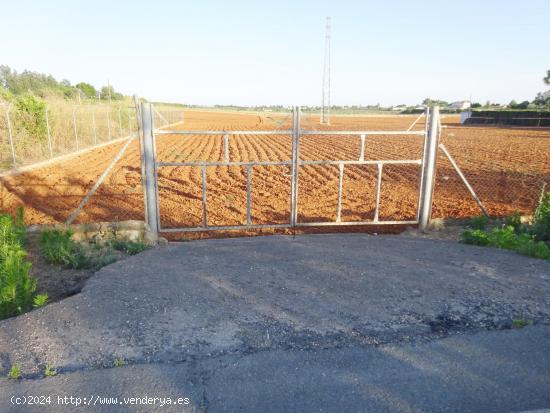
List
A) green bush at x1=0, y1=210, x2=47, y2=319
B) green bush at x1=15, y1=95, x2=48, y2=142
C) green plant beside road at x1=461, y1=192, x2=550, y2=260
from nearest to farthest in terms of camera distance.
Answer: green bush at x1=0, y1=210, x2=47, y2=319, green plant beside road at x1=461, y1=192, x2=550, y2=260, green bush at x1=15, y1=95, x2=48, y2=142

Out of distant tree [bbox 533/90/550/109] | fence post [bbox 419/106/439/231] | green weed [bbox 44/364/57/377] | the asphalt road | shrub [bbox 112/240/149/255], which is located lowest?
shrub [bbox 112/240/149/255]

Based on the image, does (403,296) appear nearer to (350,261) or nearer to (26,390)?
(350,261)

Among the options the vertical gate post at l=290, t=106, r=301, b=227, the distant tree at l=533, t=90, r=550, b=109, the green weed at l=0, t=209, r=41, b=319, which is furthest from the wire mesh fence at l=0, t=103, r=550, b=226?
the distant tree at l=533, t=90, r=550, b=109

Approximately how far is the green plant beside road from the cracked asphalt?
544 millimetres

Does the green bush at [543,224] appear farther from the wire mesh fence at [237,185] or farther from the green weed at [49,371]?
the green weed at [49,371]

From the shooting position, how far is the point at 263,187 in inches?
543

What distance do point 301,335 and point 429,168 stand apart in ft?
19.0

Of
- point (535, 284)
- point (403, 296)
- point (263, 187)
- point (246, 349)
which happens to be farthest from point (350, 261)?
point (263, 187)

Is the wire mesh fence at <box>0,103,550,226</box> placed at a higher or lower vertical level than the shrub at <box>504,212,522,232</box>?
lower

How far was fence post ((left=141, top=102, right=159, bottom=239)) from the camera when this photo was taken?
777cm

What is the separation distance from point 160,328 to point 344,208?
756 centimetres

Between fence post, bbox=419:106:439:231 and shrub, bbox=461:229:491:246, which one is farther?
fence post, bbox=419:106:439:231

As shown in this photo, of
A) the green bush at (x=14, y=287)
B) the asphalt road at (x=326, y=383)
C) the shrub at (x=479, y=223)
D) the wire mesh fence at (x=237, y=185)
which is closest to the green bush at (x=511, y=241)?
the shrub at (x=479, y=223)

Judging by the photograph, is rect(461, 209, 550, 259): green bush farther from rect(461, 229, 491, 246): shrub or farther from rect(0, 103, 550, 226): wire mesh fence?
rect(0, 103, 550, 226): wire mesh fence
